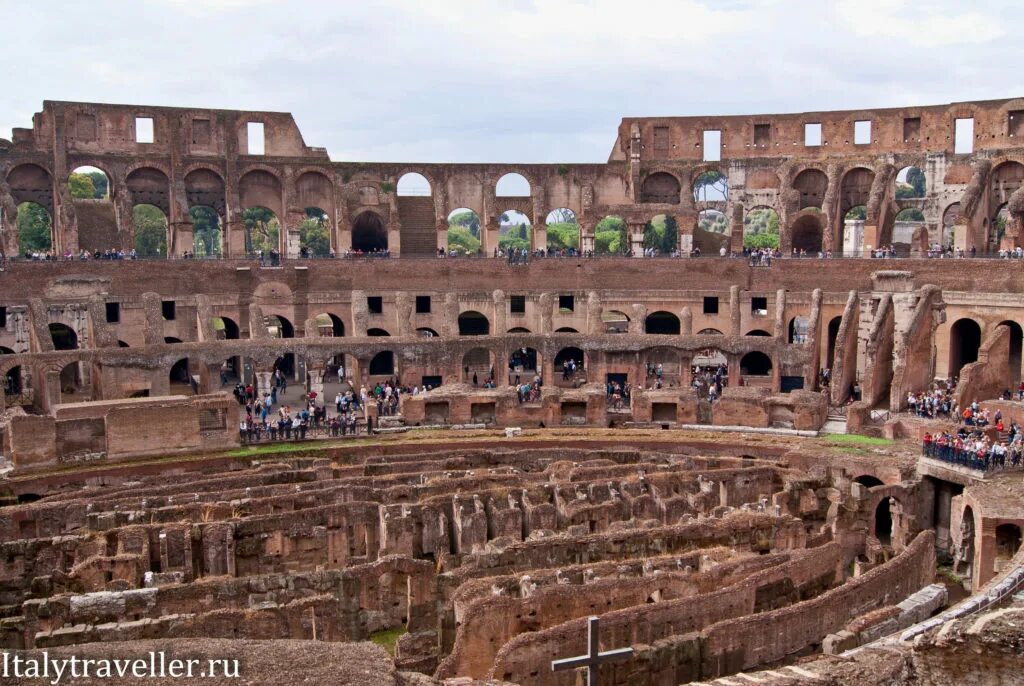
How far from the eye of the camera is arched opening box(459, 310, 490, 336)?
4284cm

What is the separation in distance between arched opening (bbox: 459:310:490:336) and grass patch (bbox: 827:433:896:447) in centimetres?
1674

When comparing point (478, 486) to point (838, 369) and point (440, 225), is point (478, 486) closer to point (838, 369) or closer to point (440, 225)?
point (838, 369)

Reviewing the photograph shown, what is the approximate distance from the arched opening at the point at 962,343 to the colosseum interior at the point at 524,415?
0.15m

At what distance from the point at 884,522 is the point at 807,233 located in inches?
818

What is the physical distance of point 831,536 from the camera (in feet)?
77.5

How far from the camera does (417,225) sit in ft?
151

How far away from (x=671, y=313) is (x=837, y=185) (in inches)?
360

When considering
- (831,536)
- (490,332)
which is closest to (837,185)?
(490,332)

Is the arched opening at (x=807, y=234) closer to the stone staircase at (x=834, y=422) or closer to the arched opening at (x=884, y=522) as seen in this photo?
the stone staircase at (x=834, y=422)

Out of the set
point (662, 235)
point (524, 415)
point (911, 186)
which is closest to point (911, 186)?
point (911, 186)

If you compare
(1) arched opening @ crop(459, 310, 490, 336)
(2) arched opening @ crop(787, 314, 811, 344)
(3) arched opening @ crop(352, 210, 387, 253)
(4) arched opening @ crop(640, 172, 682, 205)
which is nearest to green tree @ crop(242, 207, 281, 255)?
(3) arched opening @ crop(352, 210, 387, 253)

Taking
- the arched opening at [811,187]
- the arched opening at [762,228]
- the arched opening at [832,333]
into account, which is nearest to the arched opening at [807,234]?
the arched opening at [811,187]

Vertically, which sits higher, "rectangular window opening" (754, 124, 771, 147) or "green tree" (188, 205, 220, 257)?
"rectangular window opening" (754, 124, 771, 147)

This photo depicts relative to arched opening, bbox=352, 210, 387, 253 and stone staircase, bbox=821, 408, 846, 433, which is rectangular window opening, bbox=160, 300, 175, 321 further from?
stone staircase, bbox=821, 408, 846, 433
